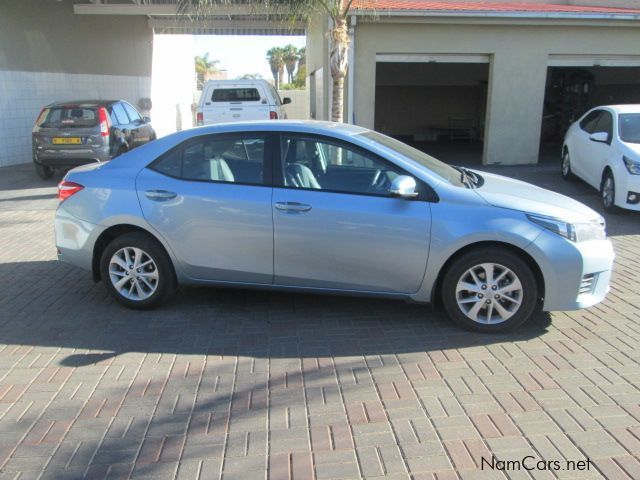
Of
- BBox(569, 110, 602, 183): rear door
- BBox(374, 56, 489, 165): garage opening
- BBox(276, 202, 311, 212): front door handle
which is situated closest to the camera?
BBox(276, 202, 311, 212): front door handle

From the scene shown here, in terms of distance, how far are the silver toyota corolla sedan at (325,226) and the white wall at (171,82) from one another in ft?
63.9

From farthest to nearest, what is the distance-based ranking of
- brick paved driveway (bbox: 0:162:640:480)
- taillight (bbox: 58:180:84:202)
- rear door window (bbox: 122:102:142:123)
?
rear door window (bbox: 122:102:142:123), taillight (bbox: 58:180:84:202), brick paved driveway (bbox: 0:162:640:480)

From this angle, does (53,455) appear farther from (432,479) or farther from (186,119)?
(186,119)

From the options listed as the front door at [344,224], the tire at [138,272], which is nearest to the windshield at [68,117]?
the tire at [138,272]

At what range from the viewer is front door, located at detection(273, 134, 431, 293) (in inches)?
167

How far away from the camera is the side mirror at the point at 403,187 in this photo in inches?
164

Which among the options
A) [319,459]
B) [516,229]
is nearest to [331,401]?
[319,459]

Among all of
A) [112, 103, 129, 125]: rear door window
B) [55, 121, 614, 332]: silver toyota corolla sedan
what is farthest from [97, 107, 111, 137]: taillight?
[55, 121, 614, 332]: silver toyota corolla sedan

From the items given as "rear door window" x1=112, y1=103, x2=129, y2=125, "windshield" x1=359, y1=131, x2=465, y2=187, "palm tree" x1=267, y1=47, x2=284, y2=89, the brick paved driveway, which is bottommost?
the brick paved driveway

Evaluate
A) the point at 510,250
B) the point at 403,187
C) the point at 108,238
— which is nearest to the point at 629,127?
the point at 510,250

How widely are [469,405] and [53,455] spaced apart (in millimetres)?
2308

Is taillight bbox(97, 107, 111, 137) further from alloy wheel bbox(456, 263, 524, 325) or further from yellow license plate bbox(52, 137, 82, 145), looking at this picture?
alloy wheel bbox(456, 263, 524, 325)

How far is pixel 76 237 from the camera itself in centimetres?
484

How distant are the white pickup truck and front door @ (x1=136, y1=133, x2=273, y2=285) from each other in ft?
27.6
